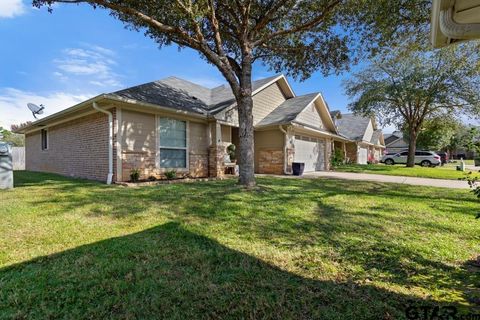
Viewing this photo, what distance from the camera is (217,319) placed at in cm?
200

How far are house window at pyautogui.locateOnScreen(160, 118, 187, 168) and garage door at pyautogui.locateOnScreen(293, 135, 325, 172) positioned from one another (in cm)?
688

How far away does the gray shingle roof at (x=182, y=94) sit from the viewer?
1002 centimetres

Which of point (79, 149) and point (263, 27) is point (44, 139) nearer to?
point (79, 149)

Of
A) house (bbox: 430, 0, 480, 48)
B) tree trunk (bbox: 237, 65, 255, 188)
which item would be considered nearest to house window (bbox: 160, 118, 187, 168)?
tree trunk (bbox: 237, 65, 255, 188)

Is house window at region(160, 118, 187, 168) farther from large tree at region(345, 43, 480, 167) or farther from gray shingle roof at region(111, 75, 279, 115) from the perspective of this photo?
large tree at region(345, 43, 480, 167)

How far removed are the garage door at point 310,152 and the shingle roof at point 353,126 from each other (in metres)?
11.4

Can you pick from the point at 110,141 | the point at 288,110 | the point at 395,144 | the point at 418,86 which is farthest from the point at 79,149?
the point at 395,144

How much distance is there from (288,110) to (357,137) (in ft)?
51.1

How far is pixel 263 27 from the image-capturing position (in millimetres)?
9438

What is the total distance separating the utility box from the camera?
722 cm

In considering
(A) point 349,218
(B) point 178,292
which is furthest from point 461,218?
(B) point 178,292

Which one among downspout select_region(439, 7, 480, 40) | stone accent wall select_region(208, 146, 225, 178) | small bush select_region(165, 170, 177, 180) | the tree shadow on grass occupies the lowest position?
the tree shadow on grass

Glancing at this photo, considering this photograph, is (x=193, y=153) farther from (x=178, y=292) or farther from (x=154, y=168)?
(x=178, y=292)

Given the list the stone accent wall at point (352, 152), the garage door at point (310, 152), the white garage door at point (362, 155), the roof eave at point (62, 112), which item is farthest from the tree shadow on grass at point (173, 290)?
the white garage door at point (362, 155)
